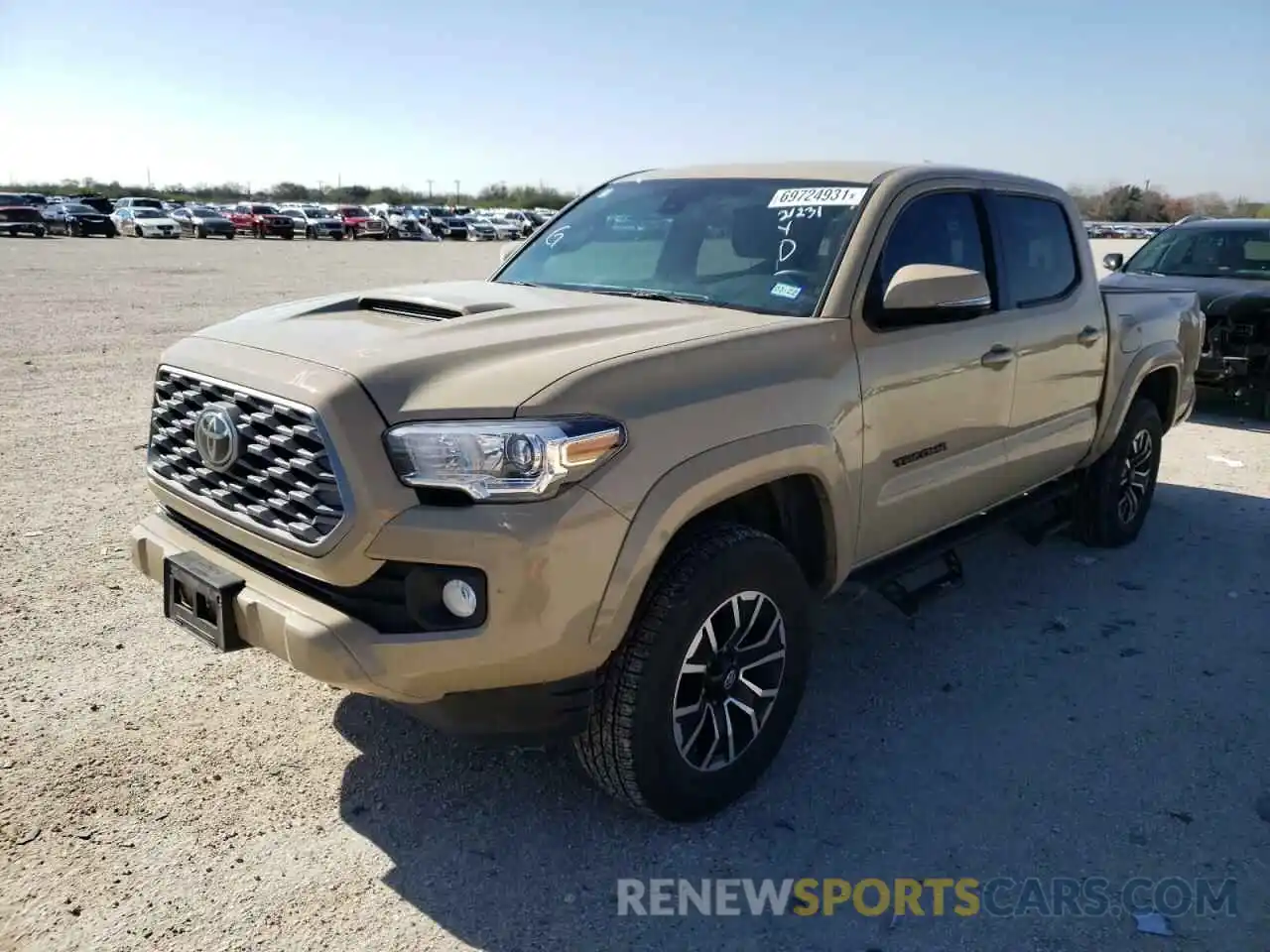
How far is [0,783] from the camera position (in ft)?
10.3

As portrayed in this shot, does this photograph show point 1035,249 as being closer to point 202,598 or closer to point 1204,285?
point 202,598

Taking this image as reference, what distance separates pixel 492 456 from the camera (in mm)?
2498

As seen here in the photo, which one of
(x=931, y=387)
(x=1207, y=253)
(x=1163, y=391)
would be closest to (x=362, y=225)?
(x=1207, y=253)

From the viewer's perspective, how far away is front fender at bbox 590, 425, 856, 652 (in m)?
2.63

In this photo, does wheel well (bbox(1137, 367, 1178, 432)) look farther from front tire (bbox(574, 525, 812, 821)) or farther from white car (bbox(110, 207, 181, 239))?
white car (bbox(110, 207, 181, 239))

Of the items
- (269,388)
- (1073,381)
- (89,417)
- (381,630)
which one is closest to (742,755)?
(381,630)

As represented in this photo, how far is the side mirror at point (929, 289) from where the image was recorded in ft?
11.2

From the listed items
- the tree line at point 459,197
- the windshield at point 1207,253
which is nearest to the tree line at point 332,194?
the tree line at point 459,197

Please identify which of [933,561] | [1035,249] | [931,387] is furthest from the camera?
[1035,249]

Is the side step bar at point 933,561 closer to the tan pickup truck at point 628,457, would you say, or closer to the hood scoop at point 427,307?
the tan pickup truck at point 628,457

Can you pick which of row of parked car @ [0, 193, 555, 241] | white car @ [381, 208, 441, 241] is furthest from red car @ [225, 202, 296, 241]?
A: white car @ [381, 208, 441, 241]

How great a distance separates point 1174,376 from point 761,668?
4130mm

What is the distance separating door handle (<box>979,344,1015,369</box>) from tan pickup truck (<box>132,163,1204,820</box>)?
2cm

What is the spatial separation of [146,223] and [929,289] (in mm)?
45040
